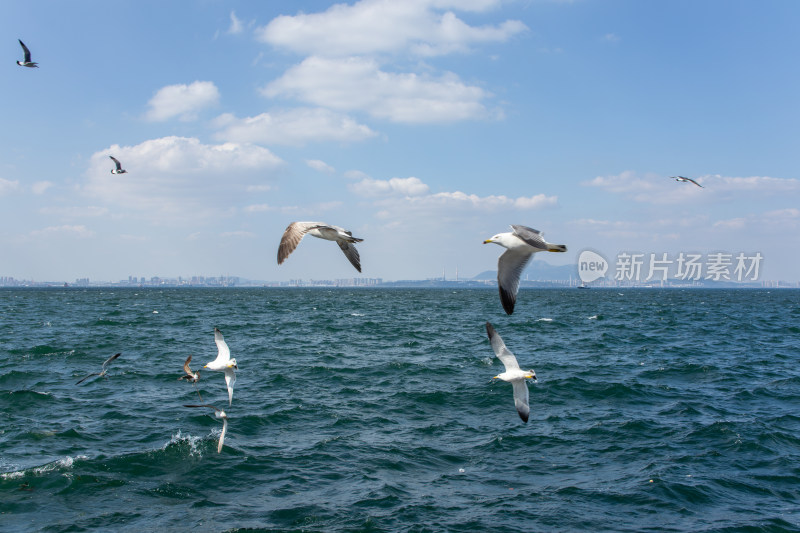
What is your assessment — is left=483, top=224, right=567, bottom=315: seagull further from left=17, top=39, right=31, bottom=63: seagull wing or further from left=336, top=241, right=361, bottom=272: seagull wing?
left=17, top=39, right=31, bottom=63: seagull wing

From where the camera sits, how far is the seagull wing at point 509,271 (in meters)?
9.59

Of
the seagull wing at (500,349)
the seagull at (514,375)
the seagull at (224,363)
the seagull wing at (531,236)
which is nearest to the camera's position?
the seagull wing at (531,236)

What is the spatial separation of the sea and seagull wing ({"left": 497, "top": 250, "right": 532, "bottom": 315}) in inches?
178

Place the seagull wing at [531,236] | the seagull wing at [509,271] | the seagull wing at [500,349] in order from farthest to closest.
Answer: the seagull wing at [500,349], the seagull wing at [509,271], the seagull wing at [531,236]

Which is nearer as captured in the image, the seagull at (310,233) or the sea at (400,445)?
the seagull at (310,233)

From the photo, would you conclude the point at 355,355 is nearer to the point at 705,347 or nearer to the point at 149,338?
the point at 149,338

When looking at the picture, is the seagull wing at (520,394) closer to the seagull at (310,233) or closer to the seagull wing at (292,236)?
Answer: the seagull at (310,233)

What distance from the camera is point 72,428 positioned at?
52.4 ft

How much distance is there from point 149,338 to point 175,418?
22.4 m

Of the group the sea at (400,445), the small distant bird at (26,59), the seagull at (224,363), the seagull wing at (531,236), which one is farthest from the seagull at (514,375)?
the small distant bird at (26,59)

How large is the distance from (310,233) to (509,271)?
11.7 feet

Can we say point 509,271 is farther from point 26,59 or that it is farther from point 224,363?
point 26,59

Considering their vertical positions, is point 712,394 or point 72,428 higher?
point 712,394

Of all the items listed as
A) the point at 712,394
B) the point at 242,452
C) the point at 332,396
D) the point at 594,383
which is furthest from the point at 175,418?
the point at 712,394
